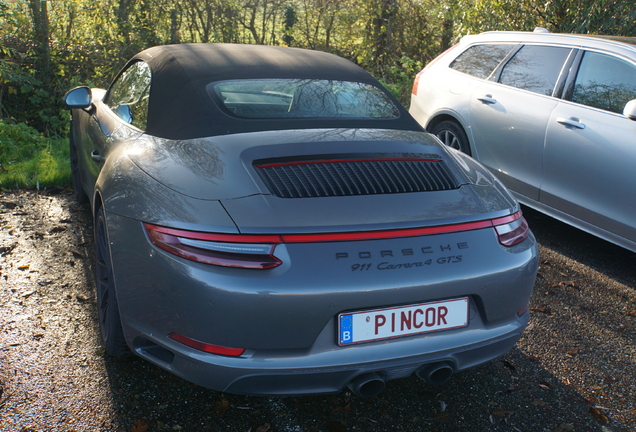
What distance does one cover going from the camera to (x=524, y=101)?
482 centimetres

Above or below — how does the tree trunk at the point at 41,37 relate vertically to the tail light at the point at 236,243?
below

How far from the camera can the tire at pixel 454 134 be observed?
547cm

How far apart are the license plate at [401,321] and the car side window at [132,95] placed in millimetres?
1603

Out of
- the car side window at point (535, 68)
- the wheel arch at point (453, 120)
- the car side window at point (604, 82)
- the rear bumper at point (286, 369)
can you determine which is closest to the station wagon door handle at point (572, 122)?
the car side window at point (604, 82)

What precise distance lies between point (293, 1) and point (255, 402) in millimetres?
13164

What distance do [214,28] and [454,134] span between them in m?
8.70

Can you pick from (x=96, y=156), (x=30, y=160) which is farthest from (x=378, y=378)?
(x=30, y=160)

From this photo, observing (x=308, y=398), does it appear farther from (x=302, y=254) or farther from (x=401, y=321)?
(x=302, y=254)

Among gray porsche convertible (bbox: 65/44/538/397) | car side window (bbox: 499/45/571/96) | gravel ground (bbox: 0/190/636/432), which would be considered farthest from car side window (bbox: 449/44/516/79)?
gray porsche convertible (bbox: 65/44/538/397)

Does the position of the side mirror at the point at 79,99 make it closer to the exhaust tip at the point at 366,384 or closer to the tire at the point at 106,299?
the tire at the point at 106,299

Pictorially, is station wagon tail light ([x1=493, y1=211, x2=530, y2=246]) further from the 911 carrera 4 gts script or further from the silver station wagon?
the silver station wagon

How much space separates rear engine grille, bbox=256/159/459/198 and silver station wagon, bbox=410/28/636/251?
2.05 metres

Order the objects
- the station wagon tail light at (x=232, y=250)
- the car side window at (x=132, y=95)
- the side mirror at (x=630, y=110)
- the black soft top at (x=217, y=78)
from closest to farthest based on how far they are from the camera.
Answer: the station wagon tail light at (x=232, y=250) → the black soft top at (x=217, y=78) → the car side window at (x=132, y=95) → the side mirror at (x=630, y=110)

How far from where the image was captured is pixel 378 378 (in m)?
2.20
